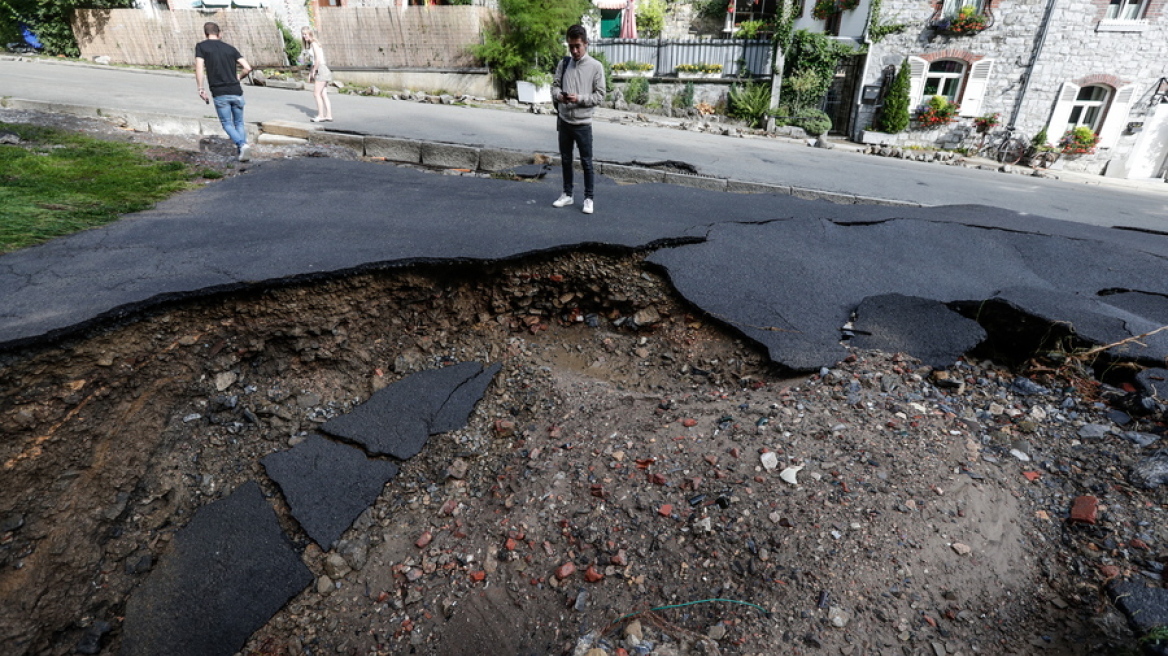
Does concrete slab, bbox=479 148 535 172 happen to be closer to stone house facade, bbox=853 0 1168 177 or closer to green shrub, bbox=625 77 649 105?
green shrub, bbox=625 77 649 105

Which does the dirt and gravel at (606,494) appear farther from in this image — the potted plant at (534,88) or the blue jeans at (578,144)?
the potted plant at (534,88)

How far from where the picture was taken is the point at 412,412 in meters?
3.83

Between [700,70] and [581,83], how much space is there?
16.2 meters

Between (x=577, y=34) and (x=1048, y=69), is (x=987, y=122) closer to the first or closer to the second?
(x=1048, y=69)

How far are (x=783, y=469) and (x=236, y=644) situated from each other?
2993 millimetres

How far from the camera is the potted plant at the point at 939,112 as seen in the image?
57.8ft

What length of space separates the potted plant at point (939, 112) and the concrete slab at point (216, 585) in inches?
830

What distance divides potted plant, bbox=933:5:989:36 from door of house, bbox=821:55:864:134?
2.43 metres

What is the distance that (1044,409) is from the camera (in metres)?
3.65

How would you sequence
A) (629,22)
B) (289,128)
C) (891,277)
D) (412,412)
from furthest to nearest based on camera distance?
(629,22) < (289,128) < (891,277) < (412,412)

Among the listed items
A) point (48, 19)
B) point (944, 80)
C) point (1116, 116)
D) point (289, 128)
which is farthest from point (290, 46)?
point (1116, 116)

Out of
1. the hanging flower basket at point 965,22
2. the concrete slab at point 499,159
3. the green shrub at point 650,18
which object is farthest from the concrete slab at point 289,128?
the hanging flower basket at point 965,22

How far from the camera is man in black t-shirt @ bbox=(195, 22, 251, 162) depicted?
722 cm

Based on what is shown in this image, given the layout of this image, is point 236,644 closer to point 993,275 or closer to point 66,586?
point 66,586
